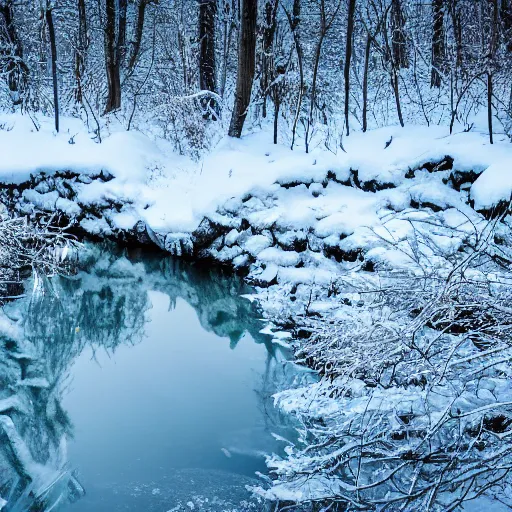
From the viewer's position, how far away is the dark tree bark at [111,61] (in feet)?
41.3

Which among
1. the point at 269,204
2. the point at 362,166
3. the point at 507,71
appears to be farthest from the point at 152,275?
the point at 507,71

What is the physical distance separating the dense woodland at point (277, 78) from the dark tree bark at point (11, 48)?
4cm

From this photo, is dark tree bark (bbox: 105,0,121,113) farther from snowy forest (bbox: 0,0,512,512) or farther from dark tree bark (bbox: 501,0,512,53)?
dark tree bark (bbox: 501,0,512,53)

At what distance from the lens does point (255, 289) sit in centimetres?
807

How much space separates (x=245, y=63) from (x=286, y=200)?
3.54 meters

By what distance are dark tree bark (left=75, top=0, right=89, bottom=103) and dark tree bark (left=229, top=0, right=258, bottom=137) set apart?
4.12 metres

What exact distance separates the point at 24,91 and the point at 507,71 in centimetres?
1036

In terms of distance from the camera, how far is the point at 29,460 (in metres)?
4.53

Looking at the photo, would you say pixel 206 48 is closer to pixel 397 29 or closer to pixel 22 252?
pixel 397 29

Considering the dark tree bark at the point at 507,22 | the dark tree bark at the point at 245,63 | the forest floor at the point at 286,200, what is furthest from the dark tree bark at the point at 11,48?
the dark tree bark at the point at 507,22

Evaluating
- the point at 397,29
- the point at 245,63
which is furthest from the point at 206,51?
the point at 397,29

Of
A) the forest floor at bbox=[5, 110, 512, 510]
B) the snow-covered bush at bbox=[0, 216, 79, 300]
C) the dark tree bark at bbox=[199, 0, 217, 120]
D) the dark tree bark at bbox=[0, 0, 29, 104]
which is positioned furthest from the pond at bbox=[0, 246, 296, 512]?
the dark tree bark at bbox=[0, 0, 29, 104]

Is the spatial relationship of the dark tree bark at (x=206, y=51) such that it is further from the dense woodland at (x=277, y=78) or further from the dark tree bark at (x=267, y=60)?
the dark tree bark at (x=267, y=60)

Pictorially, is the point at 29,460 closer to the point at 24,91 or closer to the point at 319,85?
the point at 319,85
